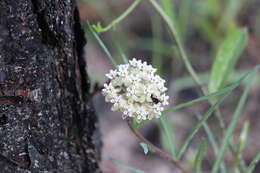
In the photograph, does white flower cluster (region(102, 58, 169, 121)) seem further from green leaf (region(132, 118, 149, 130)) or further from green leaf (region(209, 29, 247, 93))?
green leaf (region(209, 29, 247, 93))

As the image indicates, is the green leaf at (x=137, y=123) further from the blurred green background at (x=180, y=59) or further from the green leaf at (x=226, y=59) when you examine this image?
the blurred green background at (x=180, y=59)

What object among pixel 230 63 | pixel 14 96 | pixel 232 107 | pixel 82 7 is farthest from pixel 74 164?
pixel 82 7

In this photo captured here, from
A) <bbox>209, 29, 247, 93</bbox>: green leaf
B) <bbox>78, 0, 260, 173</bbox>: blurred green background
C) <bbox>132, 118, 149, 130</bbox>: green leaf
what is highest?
<bbox>78, 0, 260, 173</bbox>: blurred green background

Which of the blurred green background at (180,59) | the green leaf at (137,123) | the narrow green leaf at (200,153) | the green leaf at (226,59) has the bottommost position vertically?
the green leaf at (137,123)

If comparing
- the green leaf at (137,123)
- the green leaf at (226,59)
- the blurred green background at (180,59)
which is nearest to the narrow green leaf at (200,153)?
the green leaf at (137,123)

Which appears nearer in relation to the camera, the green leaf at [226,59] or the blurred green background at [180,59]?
the green leaf at [226,59]

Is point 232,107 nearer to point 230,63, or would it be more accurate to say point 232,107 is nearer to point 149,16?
point 149,16

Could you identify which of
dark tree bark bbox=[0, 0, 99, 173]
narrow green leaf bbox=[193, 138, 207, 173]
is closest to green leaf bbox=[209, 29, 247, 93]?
narrow green leaf bbox=[193, 138, 207, 173]
